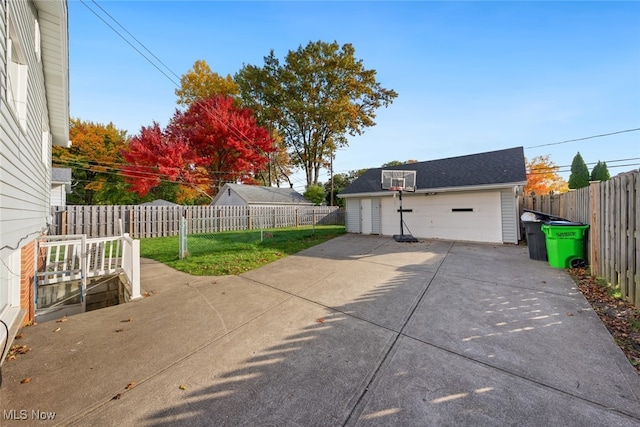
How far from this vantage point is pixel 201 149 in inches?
894

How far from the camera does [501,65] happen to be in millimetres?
8969

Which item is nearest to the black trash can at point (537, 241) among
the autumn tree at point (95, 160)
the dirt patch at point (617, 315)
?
the dirt patch at point (617, 315)

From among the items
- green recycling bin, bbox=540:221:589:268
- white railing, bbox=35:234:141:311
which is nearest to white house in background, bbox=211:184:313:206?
white railing, bbox=35:234:141:311

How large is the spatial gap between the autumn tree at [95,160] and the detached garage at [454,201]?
966 inches

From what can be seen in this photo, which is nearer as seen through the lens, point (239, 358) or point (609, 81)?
point (239, 358)

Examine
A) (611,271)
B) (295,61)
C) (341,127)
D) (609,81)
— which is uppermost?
(295,61)

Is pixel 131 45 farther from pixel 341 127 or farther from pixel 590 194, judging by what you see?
pixel 341 127

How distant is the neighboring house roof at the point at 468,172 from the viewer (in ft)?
33.0

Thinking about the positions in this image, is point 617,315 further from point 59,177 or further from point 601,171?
point 601,171

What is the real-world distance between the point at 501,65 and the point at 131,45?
12889 millimetres

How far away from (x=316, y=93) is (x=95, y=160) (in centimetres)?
2312

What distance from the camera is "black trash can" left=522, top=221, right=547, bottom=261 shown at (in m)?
6.54

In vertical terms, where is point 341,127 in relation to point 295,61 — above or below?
below

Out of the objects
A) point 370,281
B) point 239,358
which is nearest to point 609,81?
point 370,281
